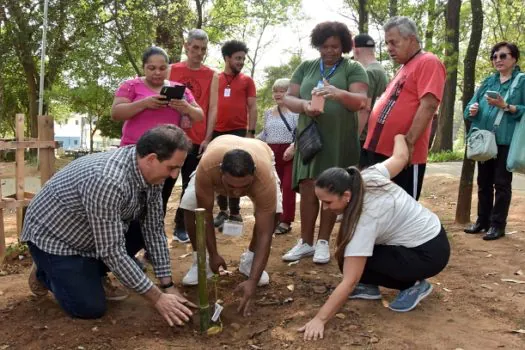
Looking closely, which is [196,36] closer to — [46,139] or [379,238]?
[46,139]

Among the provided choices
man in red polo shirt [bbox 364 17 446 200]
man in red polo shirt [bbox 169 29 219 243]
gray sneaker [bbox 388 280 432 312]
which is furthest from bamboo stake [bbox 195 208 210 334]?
man in red polo shirt [bbox 169 29 219 243]

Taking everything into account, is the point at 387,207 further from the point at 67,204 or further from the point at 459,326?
the point at 67,204

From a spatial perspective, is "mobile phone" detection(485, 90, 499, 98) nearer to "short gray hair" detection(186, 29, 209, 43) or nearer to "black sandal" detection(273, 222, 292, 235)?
"black sandal" detection(273, 222, 292, 235)

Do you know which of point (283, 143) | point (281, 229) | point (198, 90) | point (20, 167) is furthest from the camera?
point (283, 143)

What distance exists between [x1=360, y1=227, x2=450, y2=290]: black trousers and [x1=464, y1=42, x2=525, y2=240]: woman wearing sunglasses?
1.81 metres

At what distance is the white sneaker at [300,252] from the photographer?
400 centimetres

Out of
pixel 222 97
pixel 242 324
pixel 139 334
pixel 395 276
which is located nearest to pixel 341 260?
pixel 395 276

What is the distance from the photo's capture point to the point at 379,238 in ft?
9.41

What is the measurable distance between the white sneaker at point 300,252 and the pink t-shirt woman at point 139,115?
144 cm

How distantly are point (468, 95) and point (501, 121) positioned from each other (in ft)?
3.29

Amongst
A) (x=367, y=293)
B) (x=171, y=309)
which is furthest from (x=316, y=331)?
(x=171, y=309)

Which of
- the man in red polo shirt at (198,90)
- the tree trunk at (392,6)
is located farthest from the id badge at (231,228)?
the tree trunk at (392,6)

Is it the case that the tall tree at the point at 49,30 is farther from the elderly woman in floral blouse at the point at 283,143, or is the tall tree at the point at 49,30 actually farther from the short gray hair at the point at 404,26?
the short gray hair at the point at 404,26

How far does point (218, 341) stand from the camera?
9.18 feet
